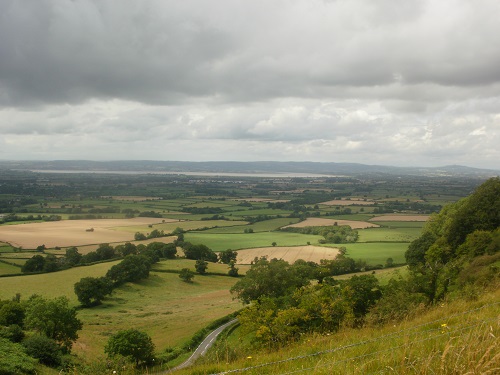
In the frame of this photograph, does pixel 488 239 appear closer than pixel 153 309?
Yes

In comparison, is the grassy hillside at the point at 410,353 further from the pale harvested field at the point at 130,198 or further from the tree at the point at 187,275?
the pale harvested field at the point at 130,198

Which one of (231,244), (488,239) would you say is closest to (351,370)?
(488,239)


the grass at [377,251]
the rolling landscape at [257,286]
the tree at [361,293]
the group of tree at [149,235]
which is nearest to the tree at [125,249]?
the rolling landscape at [257,286]

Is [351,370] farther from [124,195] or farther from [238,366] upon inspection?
[124,195]

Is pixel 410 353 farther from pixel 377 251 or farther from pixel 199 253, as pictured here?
pixel 377 251

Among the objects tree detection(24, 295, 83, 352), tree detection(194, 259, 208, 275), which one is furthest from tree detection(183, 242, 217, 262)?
tree detection(24, 295, 83, 352)

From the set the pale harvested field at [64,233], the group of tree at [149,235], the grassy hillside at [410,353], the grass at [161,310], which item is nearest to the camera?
the grassy hillside at [410,353]

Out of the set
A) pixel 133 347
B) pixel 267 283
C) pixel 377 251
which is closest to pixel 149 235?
pixel 377 251
